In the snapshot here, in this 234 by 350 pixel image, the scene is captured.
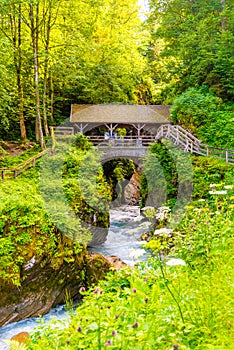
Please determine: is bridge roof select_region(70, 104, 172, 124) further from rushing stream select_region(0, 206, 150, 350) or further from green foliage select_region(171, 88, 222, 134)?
rushing stream select_region(0, 206, 150, 350)

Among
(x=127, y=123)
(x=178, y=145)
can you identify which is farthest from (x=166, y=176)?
(x=127, y=123)

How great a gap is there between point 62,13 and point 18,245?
16.5 meters

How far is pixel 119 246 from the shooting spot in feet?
43.3

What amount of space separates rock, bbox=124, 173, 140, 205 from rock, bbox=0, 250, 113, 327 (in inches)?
739

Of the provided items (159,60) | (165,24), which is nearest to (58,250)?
(165,24)

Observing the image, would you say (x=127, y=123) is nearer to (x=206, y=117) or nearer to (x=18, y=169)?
(x=206, y=117)

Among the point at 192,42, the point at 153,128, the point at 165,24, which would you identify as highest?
the point at 165,24

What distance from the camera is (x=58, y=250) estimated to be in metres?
8.05

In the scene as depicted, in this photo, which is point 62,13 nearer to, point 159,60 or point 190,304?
point 159,60

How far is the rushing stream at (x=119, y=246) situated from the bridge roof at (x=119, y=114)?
22.8 feet

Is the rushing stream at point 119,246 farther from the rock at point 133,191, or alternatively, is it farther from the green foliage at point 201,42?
the green foliage at point 201,42

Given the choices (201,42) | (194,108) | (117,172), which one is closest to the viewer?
(194,108)

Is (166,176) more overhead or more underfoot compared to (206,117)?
more underfoot

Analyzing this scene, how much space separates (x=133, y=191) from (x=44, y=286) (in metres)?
21.7
